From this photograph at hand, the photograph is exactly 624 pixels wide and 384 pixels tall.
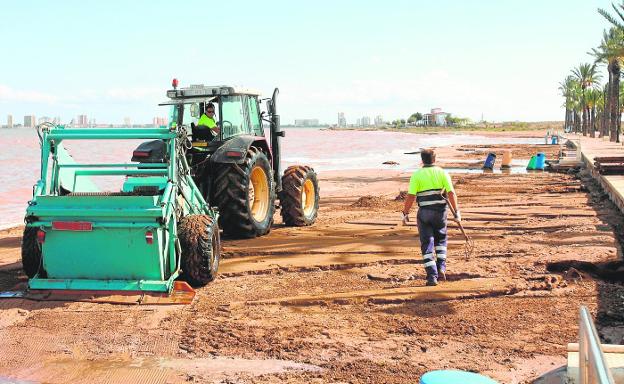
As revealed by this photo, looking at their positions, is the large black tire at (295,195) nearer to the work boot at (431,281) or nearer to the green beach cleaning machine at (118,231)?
the green beach cleaning machine at (118,231)

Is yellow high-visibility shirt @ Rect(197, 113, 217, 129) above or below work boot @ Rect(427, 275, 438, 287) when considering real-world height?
above

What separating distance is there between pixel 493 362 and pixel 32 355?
3.77 meters

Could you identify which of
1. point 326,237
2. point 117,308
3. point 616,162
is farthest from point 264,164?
point 616,162

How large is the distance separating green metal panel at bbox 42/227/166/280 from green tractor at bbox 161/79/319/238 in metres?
2.68

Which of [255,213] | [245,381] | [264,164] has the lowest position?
[245,381]

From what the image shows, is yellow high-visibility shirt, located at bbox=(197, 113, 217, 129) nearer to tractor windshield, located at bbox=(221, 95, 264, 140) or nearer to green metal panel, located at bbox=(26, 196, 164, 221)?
tractor windshield, located at bbox=(221, 95, 264, 140)

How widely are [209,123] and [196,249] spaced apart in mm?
3116

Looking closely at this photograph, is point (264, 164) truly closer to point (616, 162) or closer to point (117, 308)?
point (117, 308)

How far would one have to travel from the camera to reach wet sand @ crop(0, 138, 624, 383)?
5.49m

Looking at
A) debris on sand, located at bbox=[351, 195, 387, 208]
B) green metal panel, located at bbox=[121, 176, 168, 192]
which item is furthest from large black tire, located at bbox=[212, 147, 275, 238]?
debris on sand, located at bbox=[351, 195, 387, 208]

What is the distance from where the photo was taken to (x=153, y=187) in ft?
28.2

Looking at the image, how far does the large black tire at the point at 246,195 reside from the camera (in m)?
9.84

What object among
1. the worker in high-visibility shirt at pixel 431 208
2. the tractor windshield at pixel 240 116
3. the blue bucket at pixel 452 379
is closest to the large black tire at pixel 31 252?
the tractor windshield at pixel 240 116

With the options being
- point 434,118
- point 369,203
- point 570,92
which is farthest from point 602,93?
point 434,118
